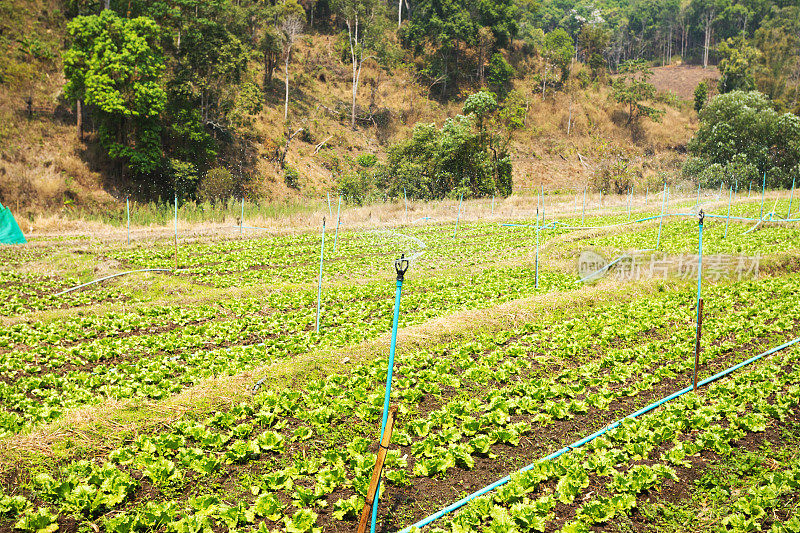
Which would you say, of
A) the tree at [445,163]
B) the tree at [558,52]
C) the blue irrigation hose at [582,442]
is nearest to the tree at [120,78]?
the tree at [445,163]

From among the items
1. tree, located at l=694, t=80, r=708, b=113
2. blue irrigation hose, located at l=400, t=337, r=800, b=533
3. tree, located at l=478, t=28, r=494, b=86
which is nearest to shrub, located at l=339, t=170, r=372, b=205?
tree, located at l=478, t=28, r=494, b=86

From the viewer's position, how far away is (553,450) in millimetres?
6184

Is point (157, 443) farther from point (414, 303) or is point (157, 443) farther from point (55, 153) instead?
point (55, 153)

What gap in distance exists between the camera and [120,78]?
3086cm

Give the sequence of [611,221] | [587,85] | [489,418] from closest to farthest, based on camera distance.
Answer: [489,418], [611,221], [587,85]

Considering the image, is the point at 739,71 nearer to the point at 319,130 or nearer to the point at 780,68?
the point at 780,68

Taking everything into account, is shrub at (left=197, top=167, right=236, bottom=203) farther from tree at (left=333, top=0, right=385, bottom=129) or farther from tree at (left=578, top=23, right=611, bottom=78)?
tree at (left=578, top=23, right=611, bottom=78)

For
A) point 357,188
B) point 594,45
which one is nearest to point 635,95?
point 594,45

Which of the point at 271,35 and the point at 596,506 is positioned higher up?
the point at 271,35

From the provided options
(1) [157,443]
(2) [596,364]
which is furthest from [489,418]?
(1) [157,443]

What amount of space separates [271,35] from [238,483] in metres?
45.6

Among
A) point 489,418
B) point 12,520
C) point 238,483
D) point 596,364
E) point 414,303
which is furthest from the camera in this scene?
point 414,303

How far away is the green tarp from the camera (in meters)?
21.3

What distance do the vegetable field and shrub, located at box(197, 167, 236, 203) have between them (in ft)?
59.4
